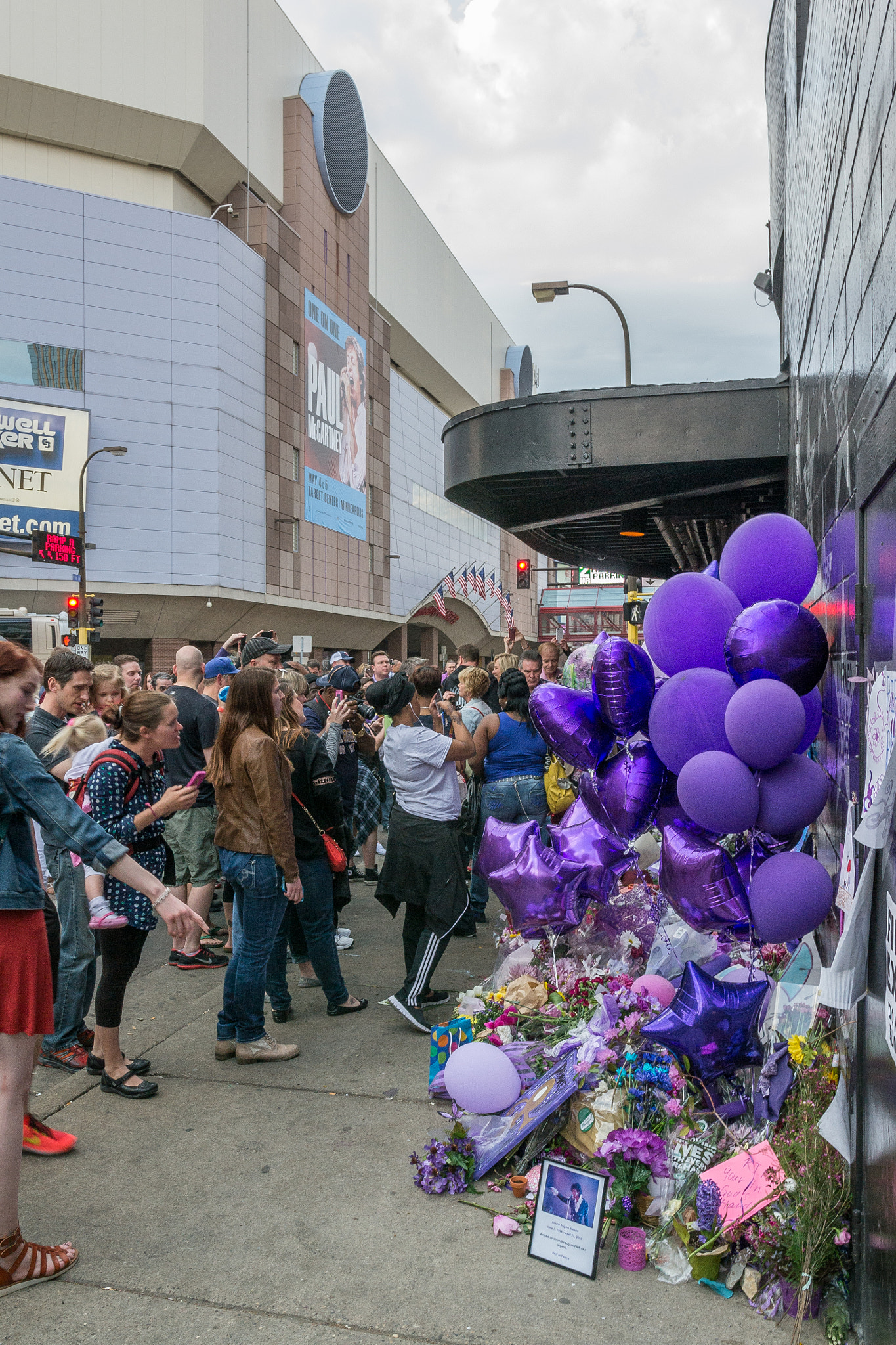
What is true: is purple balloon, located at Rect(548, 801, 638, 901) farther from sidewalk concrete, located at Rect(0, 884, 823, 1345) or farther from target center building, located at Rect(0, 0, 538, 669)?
target center building, located at Rect(0, 0, 538, 669)

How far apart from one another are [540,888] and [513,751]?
205cm

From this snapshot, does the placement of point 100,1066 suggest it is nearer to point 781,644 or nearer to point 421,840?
point 421,840

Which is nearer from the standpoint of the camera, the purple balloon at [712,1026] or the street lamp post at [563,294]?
the purple balloon at [712,1026]

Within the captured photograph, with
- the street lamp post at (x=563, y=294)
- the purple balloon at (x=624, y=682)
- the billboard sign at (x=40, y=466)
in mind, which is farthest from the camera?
the billboard sign at (x=40, y=466)

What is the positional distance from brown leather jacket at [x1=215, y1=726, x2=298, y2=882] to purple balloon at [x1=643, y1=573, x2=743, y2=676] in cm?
198

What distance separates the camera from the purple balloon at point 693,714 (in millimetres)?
3471

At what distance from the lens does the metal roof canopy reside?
6.23 meters

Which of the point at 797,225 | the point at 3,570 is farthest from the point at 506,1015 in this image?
the point at 3,570

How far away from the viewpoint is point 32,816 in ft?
10.5

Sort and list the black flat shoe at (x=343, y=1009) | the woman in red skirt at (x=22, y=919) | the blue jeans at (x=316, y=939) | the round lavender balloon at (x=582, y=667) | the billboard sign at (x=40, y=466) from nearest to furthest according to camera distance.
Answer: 1. the woman in red skirt at (x=22, y=919)
2. the round lavender balloon at (x=582, y=667)
3. the blue jeans at (x=316, y=939)
4. the black flat shoe at (x=343, y=1009)
5. the billboard sign at (x=40, y=466)

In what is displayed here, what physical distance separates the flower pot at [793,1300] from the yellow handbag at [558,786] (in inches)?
149

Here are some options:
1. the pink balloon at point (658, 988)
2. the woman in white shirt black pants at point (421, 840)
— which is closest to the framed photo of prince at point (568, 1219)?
the pink balloon at point (658, 988)

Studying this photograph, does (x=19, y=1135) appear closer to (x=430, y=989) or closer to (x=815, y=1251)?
(x=815, y=1251)

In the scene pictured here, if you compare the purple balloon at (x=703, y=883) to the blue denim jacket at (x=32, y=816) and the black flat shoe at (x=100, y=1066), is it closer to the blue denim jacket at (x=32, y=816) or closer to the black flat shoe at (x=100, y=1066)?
the blue denim jacket at (x=32, y=816)
